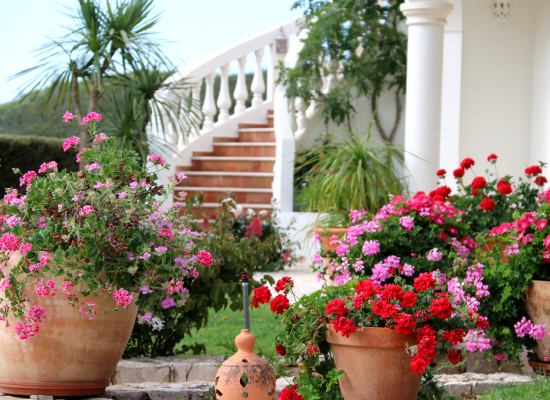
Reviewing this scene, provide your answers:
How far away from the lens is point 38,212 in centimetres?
199

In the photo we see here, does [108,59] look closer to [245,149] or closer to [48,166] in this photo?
[48,166]

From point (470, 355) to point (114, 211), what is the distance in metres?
1.98

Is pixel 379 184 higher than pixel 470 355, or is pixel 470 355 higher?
pixel 379 184

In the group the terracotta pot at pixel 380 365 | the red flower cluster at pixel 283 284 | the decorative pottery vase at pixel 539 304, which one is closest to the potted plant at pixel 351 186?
the decorative pottery vase at pixel 539 304

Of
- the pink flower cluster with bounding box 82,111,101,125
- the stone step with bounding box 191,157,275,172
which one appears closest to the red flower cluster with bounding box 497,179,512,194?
the pink flower cluster with bounding box 82,111,101,125

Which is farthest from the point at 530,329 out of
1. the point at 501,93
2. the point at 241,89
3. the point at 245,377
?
the point at 241,89

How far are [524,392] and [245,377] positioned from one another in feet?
3.69

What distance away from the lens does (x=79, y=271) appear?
1.87 meters

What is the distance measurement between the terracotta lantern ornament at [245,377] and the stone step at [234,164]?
19.9 feet

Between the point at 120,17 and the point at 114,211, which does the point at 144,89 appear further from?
the point at 114,211

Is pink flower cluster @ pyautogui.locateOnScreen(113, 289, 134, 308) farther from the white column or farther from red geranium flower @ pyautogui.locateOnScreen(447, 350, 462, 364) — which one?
the white column

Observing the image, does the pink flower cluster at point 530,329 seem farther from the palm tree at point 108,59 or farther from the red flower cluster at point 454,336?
the palm tree at point 108,59

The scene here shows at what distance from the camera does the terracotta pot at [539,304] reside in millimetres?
2516

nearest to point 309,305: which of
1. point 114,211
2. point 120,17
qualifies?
point 114,211
